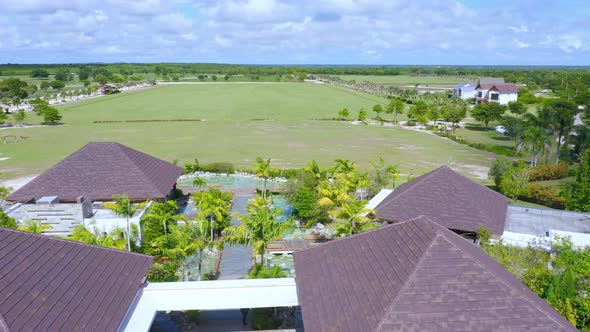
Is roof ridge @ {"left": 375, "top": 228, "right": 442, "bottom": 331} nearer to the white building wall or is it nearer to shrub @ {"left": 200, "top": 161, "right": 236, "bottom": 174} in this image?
shrub @ {"left": 200, "top": 161, "right": 236, "bottom": 174}

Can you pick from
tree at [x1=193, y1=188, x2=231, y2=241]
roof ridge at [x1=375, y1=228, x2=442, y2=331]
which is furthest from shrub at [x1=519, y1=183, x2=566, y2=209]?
tree at [x1=193, y1=188, x2=231, y2=241]

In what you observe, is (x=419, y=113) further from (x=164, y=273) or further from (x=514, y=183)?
(x=164, y=273)

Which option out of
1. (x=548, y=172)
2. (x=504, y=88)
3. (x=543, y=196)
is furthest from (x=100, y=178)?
(x=504, y=88)

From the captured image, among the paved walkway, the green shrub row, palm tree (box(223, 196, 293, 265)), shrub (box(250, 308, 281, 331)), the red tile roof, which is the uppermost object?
the red tile roof

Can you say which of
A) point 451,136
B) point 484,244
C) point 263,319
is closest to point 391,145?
point 451,136

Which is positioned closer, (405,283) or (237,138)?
(405,283)

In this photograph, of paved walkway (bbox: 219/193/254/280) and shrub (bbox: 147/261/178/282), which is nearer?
shrub (bbox: 147/261/178/282)

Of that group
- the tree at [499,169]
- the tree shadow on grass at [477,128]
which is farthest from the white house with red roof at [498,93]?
the tree at [499,169]
